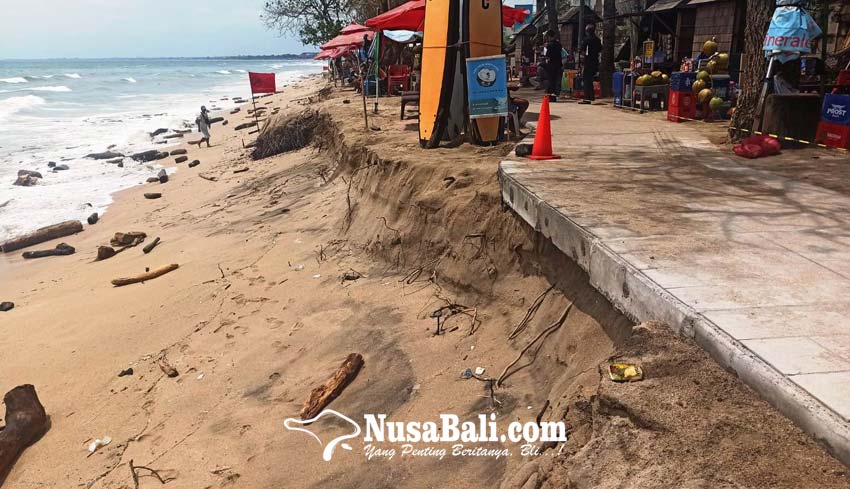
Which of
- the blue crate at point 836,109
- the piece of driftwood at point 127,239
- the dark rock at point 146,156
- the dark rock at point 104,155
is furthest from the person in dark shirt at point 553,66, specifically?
the dark rock at point 104,155

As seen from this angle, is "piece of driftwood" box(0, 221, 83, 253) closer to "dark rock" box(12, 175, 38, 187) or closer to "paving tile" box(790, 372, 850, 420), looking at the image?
"dark rock" box(12, 175, 38, 187)

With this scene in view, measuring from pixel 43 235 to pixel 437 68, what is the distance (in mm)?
8739

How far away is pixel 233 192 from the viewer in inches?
484

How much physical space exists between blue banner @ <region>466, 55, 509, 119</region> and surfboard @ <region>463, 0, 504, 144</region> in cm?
20

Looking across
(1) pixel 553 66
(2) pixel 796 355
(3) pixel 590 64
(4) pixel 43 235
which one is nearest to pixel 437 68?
Result: (1) pixel 553 66

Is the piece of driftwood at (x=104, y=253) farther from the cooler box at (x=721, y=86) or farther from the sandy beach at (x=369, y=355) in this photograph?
the cooler box at (x=721, y=86)

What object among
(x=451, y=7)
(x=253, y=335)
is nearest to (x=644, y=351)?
(x=253, y=335)

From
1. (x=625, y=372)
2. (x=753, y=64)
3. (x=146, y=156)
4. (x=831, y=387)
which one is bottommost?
(x=146, y=156)

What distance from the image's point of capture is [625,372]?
251 centimetres

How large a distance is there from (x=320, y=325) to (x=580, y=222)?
9.53 feet

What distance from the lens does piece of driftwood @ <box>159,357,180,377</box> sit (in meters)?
5.31

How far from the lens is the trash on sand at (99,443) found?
451 centimetres

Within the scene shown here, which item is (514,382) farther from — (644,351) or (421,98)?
(421,98)

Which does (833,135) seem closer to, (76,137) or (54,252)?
(54,252)
